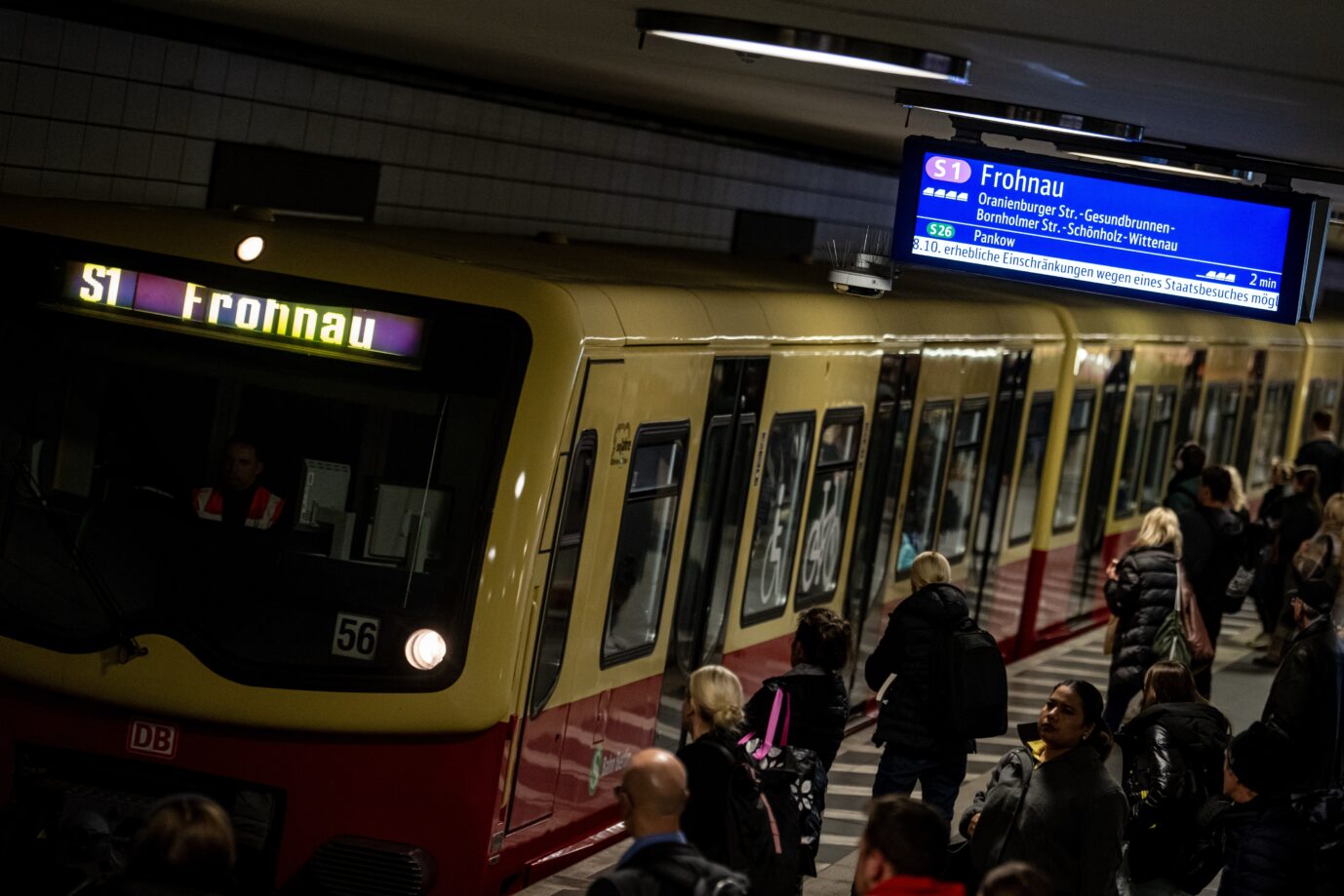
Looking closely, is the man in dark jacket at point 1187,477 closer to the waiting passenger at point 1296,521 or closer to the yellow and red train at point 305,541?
the waiting passenger at point 1296,521

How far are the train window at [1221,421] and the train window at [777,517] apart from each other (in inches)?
383

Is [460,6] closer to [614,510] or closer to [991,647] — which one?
[614,510]

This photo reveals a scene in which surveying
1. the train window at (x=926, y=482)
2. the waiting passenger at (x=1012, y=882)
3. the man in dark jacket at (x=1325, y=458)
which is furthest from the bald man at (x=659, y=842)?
the man in dark jacket at (x=1325, y=458)

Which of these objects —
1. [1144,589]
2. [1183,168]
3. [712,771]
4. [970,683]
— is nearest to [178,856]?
[712,771]

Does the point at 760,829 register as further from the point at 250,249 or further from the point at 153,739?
the point at 250,249

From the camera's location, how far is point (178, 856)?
439 centimetres

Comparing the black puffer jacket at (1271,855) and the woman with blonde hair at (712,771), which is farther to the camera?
the black puffer jacket at (1271,855)

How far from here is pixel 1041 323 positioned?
14.3m

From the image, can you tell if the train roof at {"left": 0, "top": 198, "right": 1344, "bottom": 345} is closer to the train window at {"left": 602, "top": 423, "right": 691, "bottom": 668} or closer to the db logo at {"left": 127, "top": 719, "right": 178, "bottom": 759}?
the train window at {"left": 602, "top": 423, "right": 691, "bottom": 668}

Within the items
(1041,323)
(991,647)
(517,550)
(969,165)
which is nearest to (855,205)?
(1041,323)

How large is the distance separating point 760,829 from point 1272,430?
17054mm

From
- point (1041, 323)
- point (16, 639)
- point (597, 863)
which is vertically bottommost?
point (597, 863)

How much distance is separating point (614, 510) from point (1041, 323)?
23.0ft

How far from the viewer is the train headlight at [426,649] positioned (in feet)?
22.8
